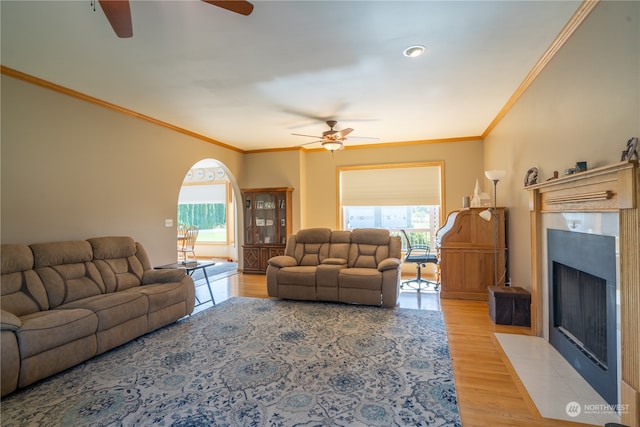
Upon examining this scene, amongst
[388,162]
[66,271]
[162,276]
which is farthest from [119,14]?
[388,162]

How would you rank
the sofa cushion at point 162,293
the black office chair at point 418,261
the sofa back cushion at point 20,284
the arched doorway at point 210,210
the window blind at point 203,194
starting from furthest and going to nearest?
1. the window blind at point 203,194
2. the arched doorway at point 210,210
3. the black office chair at point 418,261
4. the sofa cushion at point 162,293
5. the sofa back cushion at point 20,284

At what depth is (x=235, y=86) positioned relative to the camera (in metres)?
3.46

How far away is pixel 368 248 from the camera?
192 inches

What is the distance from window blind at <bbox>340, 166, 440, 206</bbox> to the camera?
6199mm

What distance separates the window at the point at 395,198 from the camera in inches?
245

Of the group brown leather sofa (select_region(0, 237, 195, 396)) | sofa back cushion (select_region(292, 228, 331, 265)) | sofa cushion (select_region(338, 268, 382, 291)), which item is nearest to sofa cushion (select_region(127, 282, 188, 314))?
brown leather sofa (select_region(0, 237, 195, 396))

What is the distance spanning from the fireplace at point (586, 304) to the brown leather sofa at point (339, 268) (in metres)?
1.79

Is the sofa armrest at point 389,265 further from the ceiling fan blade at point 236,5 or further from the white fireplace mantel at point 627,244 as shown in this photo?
the ceiling fan blade at point 236,5

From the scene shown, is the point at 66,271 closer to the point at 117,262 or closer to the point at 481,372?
the point at 117,262

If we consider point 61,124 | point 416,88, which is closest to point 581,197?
point 416,88

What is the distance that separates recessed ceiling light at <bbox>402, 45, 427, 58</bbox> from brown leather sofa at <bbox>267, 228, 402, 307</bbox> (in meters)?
2.59

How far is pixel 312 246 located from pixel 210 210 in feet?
16.6

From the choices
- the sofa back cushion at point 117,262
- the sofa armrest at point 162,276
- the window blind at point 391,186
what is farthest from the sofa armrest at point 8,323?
the window blind at point 391,186

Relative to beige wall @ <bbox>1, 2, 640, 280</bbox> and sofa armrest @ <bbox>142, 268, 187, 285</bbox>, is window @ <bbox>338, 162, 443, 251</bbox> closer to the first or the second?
beige wall @ <bbox>1, 2, 640, 280</bbox>
